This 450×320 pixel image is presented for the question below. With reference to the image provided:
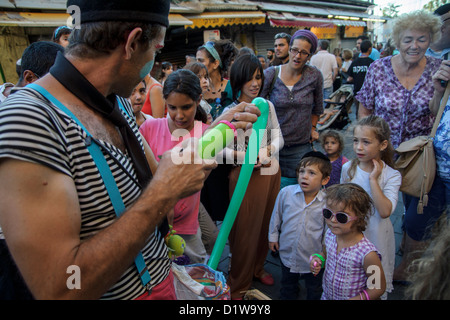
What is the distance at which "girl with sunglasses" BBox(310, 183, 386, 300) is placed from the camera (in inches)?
71.1

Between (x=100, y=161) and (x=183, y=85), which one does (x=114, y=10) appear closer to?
(x=100, y=161)

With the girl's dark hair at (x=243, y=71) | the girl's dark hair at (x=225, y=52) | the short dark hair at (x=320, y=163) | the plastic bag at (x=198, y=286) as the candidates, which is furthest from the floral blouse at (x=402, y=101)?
the girl's dark hair at (x=225, y=52)

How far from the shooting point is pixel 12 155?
0.73 m

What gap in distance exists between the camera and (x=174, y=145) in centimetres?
234

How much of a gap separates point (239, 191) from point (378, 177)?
128cm

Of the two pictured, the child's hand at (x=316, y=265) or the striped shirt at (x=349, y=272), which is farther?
the child's hand at (x=316, y=265)

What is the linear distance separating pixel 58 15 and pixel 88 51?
7169 mm

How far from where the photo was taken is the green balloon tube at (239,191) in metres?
1.68

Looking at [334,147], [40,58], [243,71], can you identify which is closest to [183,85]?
[243,71]

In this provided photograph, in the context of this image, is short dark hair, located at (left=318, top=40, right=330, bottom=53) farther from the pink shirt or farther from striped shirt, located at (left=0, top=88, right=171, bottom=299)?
A: striped shirt, located at (left=0, top=88, right=171, bottom=299)

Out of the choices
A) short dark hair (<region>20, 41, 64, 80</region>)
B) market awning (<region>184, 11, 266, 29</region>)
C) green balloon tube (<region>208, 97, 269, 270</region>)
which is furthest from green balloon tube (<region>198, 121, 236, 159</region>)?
market awning (<region>184, 11, 266, 29</region>)

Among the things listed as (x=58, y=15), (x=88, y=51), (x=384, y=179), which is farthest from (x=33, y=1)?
(x=384, y=179)

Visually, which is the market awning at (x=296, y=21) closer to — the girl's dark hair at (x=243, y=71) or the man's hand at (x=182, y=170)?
the girl's dark hair at (x=243, y=71)

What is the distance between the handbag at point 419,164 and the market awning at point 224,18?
746cm
